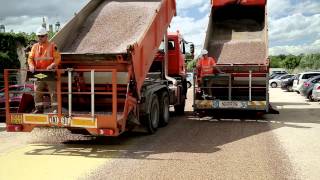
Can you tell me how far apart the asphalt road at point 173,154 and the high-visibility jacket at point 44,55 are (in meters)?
1.68

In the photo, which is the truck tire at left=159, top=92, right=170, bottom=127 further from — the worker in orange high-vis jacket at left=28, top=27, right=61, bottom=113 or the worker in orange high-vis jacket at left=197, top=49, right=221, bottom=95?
the worker in orange high-vis jacket at left=28, top=27, right=61, bottom=113

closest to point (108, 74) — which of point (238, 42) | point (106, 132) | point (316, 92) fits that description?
point (106, 132)

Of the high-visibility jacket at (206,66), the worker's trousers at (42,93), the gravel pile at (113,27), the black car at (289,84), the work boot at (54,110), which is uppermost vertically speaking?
the gravel pile at (113,27)

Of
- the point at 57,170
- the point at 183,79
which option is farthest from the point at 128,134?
the point at 183,79

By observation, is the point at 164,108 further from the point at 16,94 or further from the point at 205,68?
the point at 16,94

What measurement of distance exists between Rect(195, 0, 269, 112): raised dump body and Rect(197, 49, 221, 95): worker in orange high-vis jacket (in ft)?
0.24

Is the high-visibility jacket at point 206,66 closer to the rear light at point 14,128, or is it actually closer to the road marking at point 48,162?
the road marking at point 48,162

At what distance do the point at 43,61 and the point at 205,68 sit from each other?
5.84m

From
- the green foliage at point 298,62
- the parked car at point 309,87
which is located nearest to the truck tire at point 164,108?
the parked car at point 309,87

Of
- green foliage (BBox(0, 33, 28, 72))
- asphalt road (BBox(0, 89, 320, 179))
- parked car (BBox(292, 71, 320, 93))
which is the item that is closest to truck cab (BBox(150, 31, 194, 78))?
asphalt road (BBox(0, 89, 320, 179))

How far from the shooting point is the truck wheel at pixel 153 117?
1095cm

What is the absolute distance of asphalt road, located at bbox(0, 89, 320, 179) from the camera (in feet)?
23.6

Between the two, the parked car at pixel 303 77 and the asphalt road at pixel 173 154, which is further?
the parked car at pixel 303 77

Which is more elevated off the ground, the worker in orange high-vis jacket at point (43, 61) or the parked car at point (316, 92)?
the worker in orange high-vis jacket at point (43, 61)
